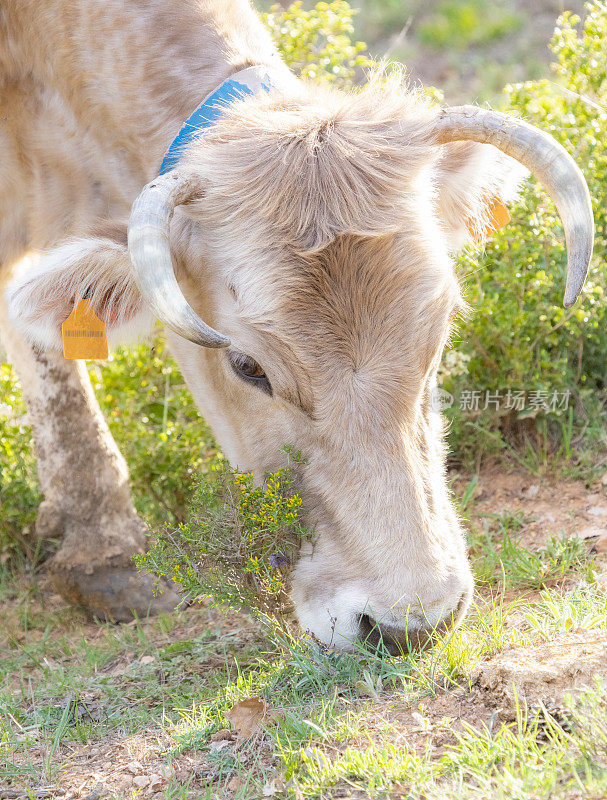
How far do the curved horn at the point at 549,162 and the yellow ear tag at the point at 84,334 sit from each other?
1.46 metres

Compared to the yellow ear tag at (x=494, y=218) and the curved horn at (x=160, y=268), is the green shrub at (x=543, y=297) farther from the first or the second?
the curved horn at (x=160, y=268)

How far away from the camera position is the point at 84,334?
12.2 ft

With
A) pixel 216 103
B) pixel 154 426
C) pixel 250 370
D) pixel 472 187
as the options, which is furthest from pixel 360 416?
pixel 154 426

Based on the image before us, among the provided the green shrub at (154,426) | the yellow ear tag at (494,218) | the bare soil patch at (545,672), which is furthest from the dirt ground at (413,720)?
the yellow ear tag at (494,218)


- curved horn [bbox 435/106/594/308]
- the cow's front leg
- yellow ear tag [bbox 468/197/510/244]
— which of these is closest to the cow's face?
curved horn [bbox 435/106/594/308]

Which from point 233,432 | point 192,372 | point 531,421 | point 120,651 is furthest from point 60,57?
point 531,421

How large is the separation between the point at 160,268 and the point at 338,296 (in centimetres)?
57

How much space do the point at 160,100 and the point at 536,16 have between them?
783cm

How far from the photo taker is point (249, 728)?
9.43 feet

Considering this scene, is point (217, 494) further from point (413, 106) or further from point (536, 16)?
point (536, 16)

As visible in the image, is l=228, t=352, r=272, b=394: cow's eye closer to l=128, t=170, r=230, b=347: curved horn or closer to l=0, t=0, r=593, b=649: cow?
l=0, t=0, r=593, b=649: cow

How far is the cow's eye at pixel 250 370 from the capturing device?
128 inches

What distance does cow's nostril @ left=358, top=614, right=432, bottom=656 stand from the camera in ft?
9.38

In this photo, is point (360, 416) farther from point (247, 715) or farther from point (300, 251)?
point (247, 715)
